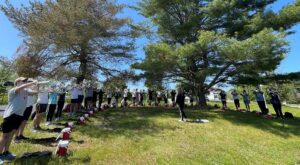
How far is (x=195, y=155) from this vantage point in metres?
6.83

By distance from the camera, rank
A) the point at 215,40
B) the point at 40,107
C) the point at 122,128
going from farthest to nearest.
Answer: the point at 215,40 → the point at 122,128 → the point at 40,107

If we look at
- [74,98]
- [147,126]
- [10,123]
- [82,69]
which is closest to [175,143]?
[147,126]

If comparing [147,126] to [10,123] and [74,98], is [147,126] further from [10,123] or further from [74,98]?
[10,123]

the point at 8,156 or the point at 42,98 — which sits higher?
the point at 42,98

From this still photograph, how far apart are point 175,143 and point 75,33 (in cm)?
777

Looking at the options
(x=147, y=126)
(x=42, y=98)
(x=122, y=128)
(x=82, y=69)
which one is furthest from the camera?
(x=82, y=69)

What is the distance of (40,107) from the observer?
26.2 ft

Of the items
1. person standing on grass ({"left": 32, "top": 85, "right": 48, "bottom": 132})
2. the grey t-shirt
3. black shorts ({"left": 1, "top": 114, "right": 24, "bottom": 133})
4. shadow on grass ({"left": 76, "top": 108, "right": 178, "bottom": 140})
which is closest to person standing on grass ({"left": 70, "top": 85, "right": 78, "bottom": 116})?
shadow on grass ({"left": 76, "top": 108, "right": 178, "bottom": 140})

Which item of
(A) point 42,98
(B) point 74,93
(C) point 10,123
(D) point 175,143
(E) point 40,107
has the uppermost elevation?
(B) point 74,93

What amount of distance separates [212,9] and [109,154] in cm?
1040

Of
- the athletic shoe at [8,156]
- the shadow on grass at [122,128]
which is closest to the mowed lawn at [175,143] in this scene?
the shadow on grass at [122,128]

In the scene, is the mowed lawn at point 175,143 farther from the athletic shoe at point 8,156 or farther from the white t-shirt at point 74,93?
the white t-shirt at point 74,93

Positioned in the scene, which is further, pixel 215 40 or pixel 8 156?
pixel 215 40

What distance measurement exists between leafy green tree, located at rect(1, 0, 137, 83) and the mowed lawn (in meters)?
4.74
